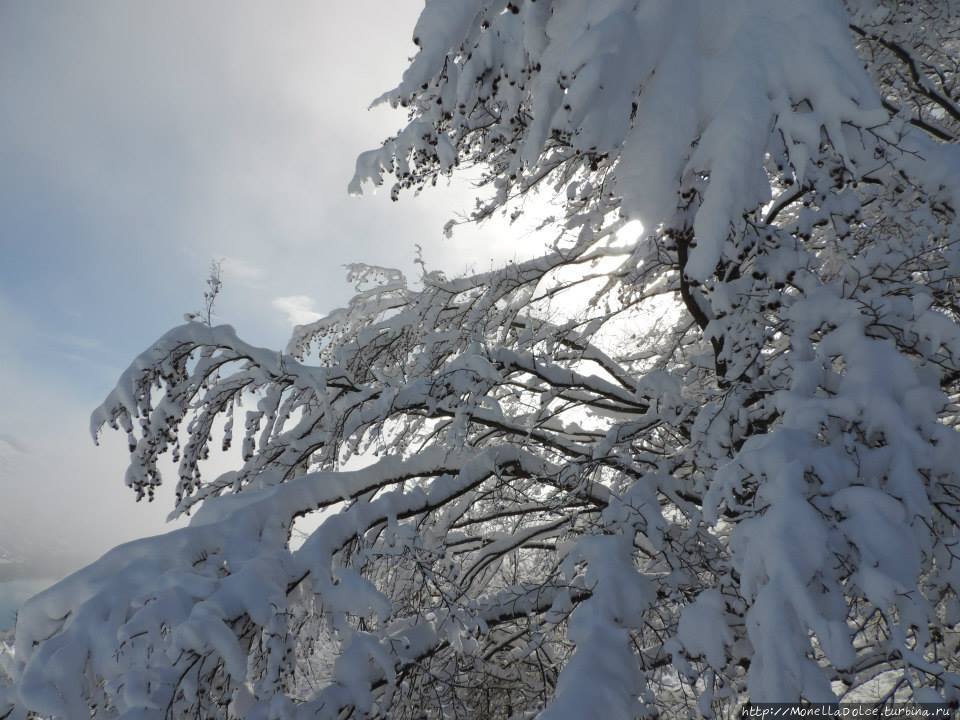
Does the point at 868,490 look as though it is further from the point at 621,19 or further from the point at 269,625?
the point at 269,625

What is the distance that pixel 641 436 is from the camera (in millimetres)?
3592

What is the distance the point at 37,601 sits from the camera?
213 cm

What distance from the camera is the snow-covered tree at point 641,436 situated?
1804mm

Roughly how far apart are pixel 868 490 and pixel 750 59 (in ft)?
4.92

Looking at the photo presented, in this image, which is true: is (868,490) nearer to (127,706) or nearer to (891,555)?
(891,555)

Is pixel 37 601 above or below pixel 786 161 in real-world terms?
below

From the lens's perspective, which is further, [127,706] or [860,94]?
[860,94]

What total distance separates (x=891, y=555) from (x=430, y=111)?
2782 millimetres

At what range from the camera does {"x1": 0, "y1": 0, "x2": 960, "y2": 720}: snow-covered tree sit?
1.80 metres

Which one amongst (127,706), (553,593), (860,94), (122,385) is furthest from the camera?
(553,593)

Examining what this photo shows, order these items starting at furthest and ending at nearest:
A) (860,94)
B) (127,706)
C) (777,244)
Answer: (777,244) < (860,94) < (127,706)

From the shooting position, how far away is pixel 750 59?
188 centimetres

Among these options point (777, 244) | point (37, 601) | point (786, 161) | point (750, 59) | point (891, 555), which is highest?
point (750, 59)

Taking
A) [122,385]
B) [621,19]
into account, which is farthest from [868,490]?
[122,385]
